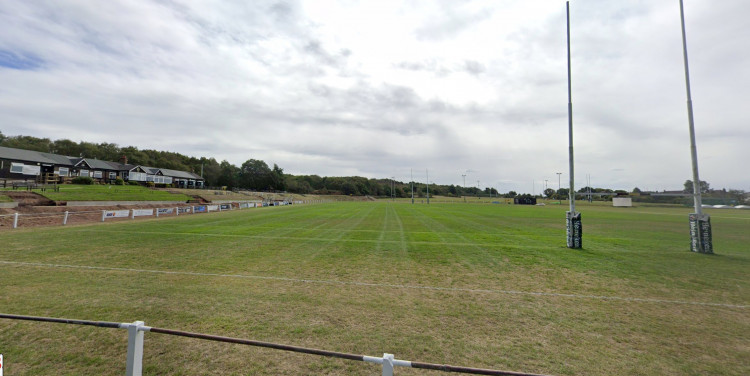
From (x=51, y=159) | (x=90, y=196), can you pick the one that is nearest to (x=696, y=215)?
(x=90, y=196)

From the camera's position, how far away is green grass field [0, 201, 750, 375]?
172 inches

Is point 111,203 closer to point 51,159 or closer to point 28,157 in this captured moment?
point 28,157

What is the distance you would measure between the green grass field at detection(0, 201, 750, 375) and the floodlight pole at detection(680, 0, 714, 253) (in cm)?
114

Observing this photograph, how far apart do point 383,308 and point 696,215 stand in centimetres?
1517

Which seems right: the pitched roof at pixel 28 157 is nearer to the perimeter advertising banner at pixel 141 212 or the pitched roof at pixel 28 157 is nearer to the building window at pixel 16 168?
the building window at pixel 16 168

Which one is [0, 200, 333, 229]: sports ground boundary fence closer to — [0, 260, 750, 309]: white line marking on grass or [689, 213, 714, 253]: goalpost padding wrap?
[0, 260, 750, 309]: white line marking on grass

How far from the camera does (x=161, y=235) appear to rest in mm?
16719

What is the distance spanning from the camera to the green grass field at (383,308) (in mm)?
4367

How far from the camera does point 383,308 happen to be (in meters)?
6.37

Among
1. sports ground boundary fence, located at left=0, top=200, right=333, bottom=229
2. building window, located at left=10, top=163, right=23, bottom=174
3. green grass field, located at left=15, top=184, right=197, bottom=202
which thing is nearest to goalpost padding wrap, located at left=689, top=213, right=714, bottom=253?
sports ground boundary fence, located at left=0, top=200, right=333, bottom=229

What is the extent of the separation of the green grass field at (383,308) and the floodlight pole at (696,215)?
114 cm

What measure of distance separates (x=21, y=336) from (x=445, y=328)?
7045 mm

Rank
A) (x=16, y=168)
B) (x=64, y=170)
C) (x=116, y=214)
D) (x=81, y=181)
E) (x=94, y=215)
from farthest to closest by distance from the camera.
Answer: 1. (x=64, y=170)
2. (x=81, y=181)
3. (x=16, y=168)
4. (x=94, y=215)
5. (x=116, y=214)

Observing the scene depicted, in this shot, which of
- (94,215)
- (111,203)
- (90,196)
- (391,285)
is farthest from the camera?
(90,196)
